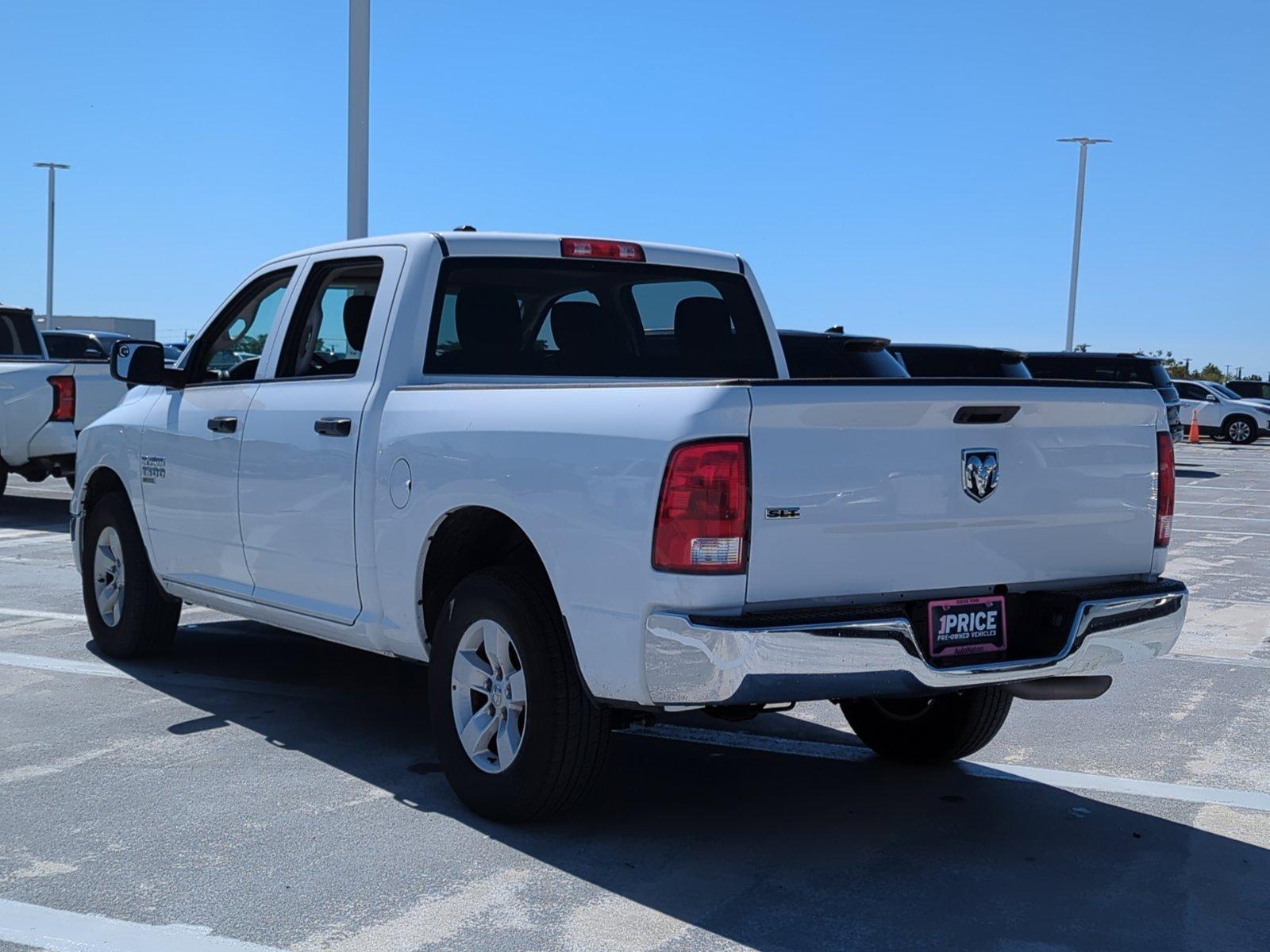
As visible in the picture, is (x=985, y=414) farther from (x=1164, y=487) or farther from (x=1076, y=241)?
(x=1076, y=241)

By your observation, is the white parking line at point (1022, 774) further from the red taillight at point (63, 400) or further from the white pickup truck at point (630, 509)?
the red taillight at point (63, 400)

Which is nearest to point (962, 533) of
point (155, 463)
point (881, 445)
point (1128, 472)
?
Result: point (881, 445)

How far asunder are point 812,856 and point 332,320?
3.03m

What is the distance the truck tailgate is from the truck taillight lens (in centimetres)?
4

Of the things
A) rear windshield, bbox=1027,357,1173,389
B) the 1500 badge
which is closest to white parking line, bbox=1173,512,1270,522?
rear windshield, bbox=1027,357,1173,389

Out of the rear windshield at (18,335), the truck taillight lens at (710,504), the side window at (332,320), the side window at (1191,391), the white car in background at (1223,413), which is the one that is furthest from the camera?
the side window at (1191,391)

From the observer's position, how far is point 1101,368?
Answer: 71.7 ft

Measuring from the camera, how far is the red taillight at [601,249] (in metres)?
6.11

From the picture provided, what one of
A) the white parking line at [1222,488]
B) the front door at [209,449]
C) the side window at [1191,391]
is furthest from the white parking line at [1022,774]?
the side window at [1191,391]

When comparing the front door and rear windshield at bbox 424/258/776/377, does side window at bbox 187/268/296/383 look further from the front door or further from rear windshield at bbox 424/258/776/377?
rear windshield at bbox 424/258/776/377

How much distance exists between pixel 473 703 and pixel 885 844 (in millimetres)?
1435

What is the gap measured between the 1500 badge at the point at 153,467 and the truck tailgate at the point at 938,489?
146 inches

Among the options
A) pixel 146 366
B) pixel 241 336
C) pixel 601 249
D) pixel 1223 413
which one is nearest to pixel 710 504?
pixel 601 249

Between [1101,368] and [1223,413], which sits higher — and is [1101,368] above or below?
above
